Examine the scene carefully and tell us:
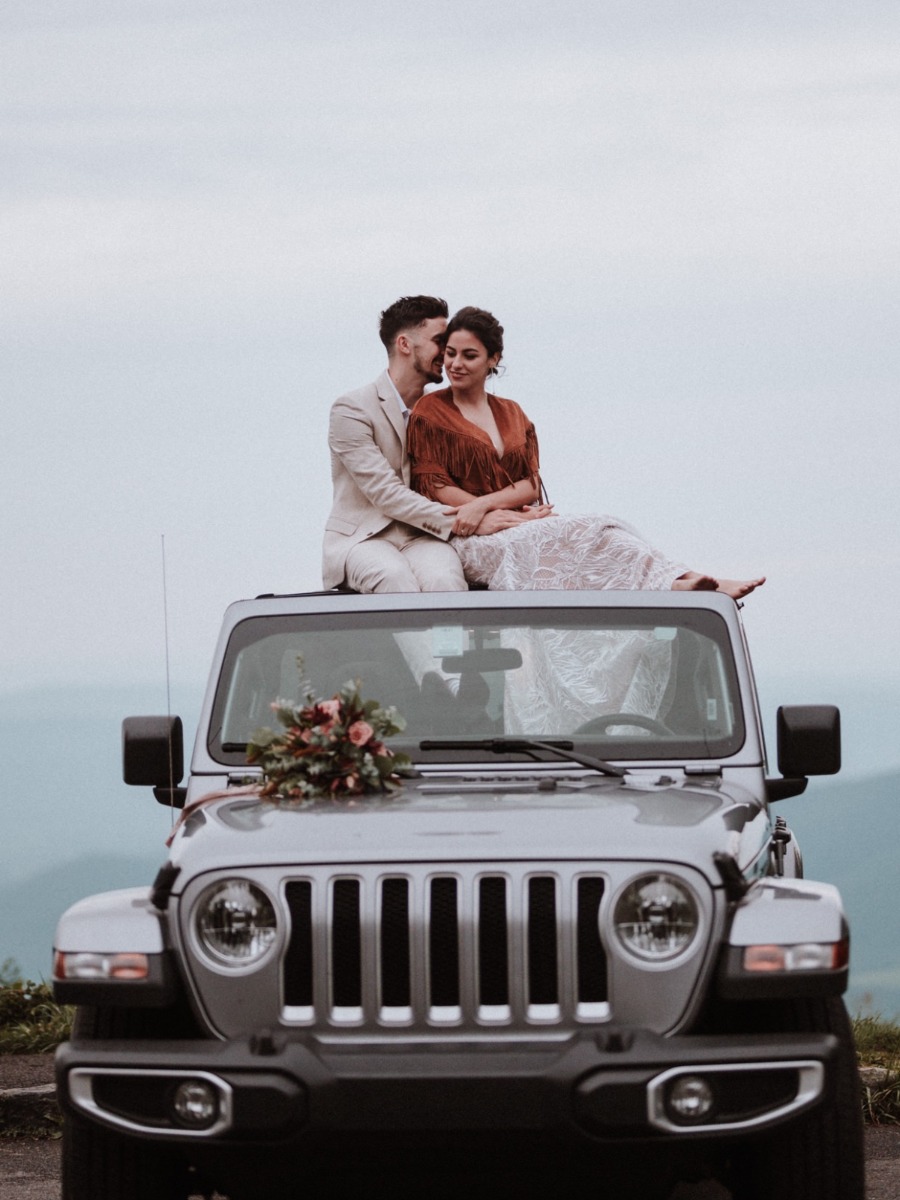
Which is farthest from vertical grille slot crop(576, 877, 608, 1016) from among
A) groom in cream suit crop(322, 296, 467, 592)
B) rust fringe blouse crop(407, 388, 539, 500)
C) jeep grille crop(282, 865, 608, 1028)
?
rust fringe blouse crop(407, 388, 539, 500)

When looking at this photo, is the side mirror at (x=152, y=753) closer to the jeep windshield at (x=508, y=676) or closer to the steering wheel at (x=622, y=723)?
the jeep windshield at (x=508, y=676)

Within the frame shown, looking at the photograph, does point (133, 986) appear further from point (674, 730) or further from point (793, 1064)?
point (674, 730)

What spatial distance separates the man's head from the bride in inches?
3.8

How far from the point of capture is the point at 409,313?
28.1 feet

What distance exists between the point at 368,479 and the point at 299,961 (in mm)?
3868

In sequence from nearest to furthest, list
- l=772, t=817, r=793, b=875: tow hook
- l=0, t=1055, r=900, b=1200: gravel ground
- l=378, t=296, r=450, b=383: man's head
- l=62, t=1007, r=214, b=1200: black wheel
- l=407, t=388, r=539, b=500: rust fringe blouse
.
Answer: l=62, t=1007, r=214, b=1200: black wheel → l=772, t=817, r=793, b=875: tow hook → l=0, t=1055, r=900, b=1200: gravel ground → l=407, t=388, r=539, b=500: rust fringe blouse → l=378, t=296, r=450, b=383: man's head

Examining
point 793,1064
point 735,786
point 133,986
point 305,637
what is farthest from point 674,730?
point 133,986

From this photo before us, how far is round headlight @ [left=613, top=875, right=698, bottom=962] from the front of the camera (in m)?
4.59

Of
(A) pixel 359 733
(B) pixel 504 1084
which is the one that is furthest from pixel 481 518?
(B) pixel 504 1084

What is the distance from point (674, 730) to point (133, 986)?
2.21m

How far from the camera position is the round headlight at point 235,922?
464 cm

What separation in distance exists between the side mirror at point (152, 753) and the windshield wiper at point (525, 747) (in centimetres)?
84

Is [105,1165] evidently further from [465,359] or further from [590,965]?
[465,359]

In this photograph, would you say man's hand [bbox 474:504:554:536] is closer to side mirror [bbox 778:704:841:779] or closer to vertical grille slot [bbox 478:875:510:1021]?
side mirror [bbox 778:704:841:779]
